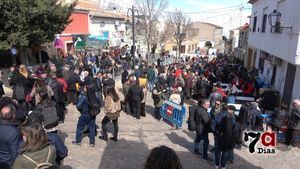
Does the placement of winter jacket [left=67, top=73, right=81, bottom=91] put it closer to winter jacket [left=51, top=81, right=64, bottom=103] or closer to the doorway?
winter jacket [left=51, top=81, right=64, bottom=103]

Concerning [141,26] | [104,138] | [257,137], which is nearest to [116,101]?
[104,138]

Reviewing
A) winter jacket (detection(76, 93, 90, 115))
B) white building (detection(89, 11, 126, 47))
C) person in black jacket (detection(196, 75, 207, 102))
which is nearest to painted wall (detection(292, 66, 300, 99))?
person in black jacket (detection(196, 75, 207, 102))

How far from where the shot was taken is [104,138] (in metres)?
9.54

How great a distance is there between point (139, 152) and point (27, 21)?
10317 millimetres

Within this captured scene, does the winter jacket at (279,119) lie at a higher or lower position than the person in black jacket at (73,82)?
lower

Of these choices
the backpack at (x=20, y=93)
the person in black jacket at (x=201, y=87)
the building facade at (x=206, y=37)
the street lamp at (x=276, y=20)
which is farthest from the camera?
the building facade at (x=206, y=37)

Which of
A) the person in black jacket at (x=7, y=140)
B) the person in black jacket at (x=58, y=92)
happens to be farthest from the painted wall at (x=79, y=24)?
the person in black jacket at (x=7, y=140)

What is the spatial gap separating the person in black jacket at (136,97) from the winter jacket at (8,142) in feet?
23.5

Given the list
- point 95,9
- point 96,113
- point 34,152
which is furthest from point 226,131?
point 95,9

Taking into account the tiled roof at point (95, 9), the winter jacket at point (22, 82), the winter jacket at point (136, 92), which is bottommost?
the winter jacket at point (136, 92)

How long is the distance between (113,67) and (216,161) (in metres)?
14.1

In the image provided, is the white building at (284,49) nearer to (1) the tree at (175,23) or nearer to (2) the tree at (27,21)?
(2) the tree at (27,21)

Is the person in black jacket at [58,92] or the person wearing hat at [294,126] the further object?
the person in black jacket at [58,92]

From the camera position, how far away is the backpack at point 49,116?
639cm
